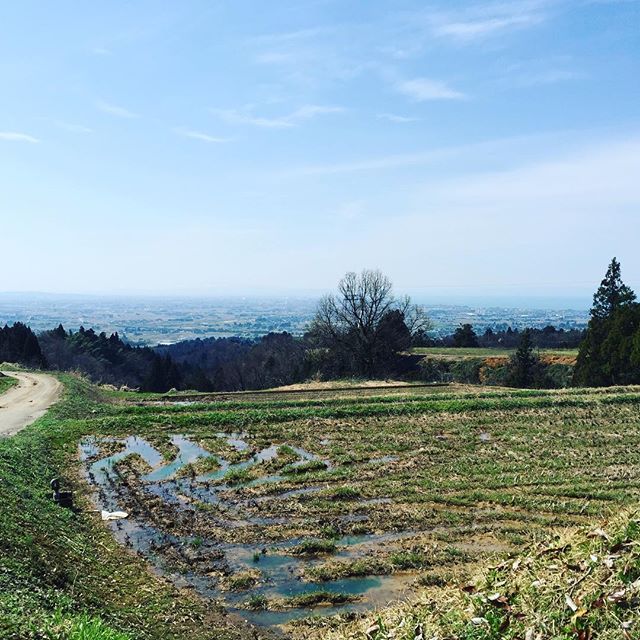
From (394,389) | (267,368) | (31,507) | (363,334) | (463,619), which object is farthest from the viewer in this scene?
(267,368)

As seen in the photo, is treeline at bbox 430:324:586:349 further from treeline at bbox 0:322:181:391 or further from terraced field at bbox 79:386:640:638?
terraced field at bbox 79:386:640:638

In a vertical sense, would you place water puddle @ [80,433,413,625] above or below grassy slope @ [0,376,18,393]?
below

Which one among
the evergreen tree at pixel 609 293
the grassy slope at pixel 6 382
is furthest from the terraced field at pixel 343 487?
the evergreen tree at pixel 609 293

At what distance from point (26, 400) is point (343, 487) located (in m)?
23.0

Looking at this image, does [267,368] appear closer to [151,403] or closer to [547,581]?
[151,403]

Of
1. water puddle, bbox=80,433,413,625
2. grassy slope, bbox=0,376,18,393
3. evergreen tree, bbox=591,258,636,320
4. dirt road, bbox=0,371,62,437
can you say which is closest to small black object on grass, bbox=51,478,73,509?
water puddle, bbox=80,433,413,625

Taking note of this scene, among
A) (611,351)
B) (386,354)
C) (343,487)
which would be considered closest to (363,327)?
(386,354)

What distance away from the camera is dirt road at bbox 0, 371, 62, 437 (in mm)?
25938

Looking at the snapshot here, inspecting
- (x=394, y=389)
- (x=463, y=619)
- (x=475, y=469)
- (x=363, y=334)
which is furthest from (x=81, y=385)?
(x=463, y=619)

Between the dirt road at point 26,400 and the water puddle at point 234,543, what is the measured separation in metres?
6.86

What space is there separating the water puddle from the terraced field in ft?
0.14

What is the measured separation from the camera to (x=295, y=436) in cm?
2448

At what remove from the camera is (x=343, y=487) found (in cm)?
1672

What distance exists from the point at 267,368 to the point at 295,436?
47220mm
